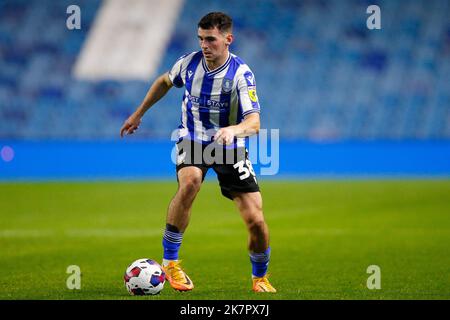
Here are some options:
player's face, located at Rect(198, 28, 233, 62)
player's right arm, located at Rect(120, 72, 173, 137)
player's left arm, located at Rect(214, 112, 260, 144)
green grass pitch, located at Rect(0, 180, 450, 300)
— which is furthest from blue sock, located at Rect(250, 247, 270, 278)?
player's face, located at Rect(198, 28, 233, 62)

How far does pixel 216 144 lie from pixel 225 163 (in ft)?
0.54

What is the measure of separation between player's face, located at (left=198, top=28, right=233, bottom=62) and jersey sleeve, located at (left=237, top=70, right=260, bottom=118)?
250 millimetres

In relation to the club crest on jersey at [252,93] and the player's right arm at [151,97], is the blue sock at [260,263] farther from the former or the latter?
the player's right arm at [151,97]

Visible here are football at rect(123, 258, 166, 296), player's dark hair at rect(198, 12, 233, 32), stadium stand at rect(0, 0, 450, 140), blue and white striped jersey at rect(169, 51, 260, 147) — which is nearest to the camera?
football at rect(123, 258, 166, 296)

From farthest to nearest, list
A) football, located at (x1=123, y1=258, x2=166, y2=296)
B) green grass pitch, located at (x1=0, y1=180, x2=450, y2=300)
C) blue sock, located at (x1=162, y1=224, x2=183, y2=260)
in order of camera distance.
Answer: green grass pitch, located at (x1=0, y1=180, x2=450, y2=300), blue sock, located at (x1=162, y1=224, x2=183, y2=260), football, located at (x1=123, y1=258, x2=166, y2=296)

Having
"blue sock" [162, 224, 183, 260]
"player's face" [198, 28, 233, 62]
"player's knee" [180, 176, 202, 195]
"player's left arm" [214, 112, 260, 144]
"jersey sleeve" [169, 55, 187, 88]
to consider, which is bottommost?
"blue sock" [162, 224, 183, 260]

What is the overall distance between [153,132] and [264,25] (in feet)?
16.3

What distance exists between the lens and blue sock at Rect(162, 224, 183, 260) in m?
6.75

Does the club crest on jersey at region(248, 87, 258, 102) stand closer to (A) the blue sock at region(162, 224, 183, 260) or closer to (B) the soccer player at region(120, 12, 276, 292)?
(B) the soccer player at region(120, 12, 276, 292)

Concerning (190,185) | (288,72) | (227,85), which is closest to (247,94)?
(227,85)

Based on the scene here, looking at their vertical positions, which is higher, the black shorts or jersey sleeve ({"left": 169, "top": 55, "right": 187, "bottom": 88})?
jersey sleeve ({"left": 169, "top": 55, "right": 187, "bottom": 88})

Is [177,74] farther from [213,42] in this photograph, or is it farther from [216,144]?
[216,144]

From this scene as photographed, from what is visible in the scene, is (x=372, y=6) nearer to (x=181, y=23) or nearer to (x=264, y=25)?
(x=264, y=25)

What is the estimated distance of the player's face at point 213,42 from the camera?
6.49 metres
